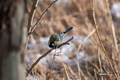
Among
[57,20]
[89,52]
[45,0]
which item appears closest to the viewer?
[89,52]

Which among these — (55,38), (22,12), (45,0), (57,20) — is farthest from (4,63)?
(45,0)

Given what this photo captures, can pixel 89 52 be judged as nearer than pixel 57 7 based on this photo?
Yes

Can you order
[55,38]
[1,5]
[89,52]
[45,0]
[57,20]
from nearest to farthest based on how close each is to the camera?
[1,5]
[55,38]
[89,52]
[57,20]
[45,0]

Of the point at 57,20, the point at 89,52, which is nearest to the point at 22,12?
the point at 89,52

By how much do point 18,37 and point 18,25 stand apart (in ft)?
0.11

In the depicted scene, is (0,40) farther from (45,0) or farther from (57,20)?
(45,0)

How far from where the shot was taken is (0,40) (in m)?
0.39

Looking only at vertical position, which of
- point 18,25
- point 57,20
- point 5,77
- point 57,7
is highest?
point 57,7

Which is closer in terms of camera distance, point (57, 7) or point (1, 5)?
point (1, 5)

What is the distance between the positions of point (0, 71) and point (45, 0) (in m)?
3.68

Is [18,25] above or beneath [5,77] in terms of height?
above

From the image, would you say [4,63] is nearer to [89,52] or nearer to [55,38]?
[55,38]

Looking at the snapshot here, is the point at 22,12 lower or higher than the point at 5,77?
higher

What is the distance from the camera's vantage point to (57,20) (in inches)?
136
